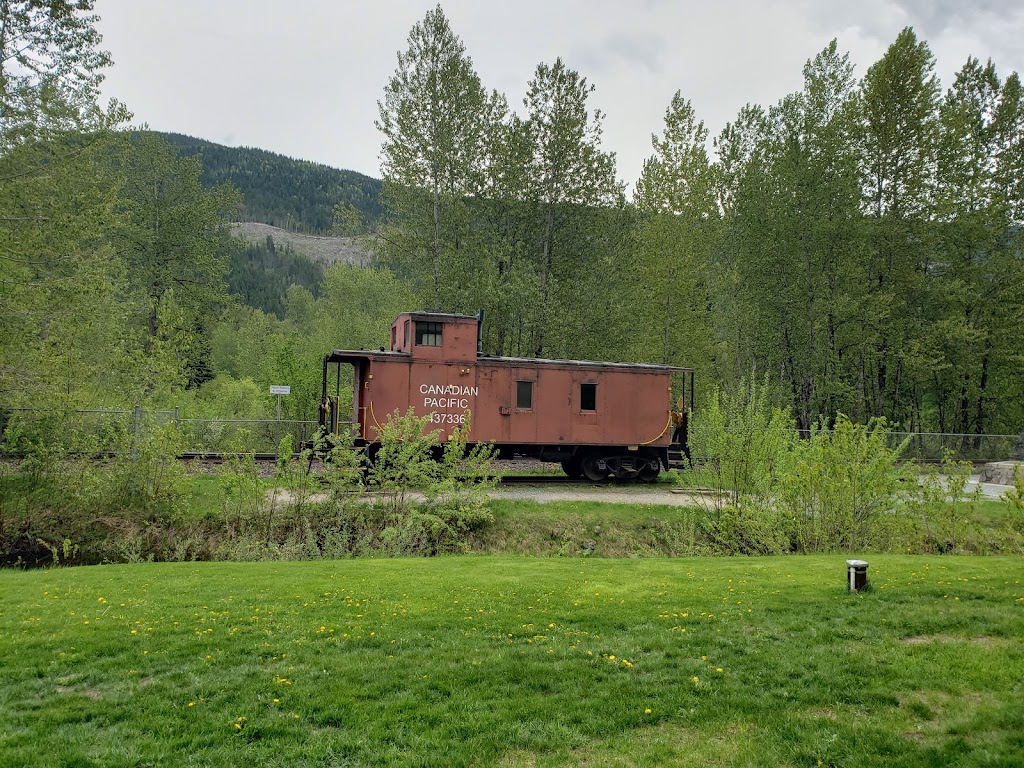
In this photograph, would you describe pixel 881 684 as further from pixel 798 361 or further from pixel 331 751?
pixel 798 361

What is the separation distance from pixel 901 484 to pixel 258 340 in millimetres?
47807

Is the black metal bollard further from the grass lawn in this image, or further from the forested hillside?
the forested hillside

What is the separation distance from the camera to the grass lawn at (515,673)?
4.08 metres

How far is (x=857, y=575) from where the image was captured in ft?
26.2

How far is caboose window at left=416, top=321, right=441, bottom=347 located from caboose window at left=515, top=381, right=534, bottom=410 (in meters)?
2.64

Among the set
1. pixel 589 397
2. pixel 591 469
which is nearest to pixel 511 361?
pixel 589 397

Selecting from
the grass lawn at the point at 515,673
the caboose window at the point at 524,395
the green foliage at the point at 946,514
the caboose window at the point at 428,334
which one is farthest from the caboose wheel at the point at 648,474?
the grass lawn at the point at 515,673

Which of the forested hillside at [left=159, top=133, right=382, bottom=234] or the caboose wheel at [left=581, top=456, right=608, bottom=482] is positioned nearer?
the caboose wheel at [left=581, top=456, right=608, bottom=482]

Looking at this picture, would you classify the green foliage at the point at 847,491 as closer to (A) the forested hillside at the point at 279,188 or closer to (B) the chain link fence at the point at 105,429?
(B) the chain link fence at the point at 105,429

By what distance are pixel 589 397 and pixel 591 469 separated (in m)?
2.31

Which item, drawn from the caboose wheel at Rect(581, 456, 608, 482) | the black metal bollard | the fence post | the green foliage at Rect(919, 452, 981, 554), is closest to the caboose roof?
the caboose wheel at Rect(581, 456, 608, 482)

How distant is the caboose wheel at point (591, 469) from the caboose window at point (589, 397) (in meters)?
1.69

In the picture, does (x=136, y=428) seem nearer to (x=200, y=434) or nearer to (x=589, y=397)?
(x=200, y=434)

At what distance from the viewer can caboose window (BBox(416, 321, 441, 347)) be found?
1752cm
